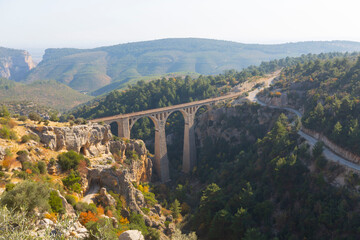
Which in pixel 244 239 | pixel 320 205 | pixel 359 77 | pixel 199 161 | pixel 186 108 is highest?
pixel 359 77

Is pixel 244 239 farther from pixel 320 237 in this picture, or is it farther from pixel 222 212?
pixel 320 237

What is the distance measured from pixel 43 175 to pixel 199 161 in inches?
1612

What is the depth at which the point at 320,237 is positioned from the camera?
26.7 m

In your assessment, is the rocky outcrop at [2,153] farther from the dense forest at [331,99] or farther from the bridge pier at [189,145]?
the bridge pier at [189,145]

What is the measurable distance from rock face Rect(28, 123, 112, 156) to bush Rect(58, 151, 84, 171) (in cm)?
204

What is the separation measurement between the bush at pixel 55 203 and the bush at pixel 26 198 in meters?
1.40

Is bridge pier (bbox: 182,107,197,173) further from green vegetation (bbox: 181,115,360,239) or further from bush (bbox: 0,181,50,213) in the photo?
bush (bbox: 0,181,50,213)

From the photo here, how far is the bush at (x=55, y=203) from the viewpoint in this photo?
19297 mm

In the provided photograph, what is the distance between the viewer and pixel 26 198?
16.1 meters

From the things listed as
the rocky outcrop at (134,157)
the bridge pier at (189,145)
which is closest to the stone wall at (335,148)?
the bridge pier at (189,145)

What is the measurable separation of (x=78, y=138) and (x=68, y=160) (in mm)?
5196

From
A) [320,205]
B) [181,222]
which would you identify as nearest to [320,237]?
[320,205]

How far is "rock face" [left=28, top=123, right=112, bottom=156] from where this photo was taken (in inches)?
1185

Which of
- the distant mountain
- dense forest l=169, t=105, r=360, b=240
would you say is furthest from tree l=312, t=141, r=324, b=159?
the distant mountain
